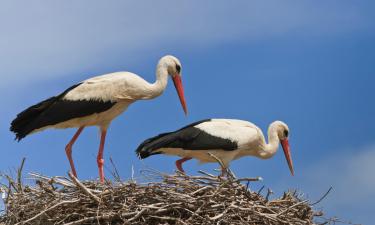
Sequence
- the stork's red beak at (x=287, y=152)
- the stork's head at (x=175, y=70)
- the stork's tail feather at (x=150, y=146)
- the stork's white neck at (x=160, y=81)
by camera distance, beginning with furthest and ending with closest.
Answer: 1. the stork's red beak at (x=287, y=152)
2. the stork's head at (x=175, y=70)
3. the stork's white neck at (x=160, y=81)
4. the stork's tail feather at (x=150, y=146)

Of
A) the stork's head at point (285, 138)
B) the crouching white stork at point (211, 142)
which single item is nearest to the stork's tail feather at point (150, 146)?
the crouching white stork at point (211, 142)

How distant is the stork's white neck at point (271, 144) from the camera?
12219 millimetres

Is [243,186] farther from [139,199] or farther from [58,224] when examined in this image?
[58,224]

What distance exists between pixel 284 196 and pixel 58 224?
252 centimetres

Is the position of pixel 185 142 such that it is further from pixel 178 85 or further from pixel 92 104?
pixel 92 104

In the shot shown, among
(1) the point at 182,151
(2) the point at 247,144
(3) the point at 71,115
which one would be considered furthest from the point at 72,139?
(2) the point at 247,144

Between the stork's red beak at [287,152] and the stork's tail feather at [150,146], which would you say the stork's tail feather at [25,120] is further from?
the stork's red beak at [287,152]

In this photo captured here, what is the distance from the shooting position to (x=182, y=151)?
1148 centimetres

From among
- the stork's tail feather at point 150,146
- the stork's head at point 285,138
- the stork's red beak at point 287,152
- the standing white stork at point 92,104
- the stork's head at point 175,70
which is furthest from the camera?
the stork's red beak at point 287,152

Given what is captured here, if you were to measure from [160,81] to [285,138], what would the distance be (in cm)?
223

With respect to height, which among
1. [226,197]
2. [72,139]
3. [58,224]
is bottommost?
[58,224]

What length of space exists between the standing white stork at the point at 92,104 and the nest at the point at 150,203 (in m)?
2.11

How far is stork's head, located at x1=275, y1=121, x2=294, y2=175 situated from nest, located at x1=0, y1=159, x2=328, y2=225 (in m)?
3.44

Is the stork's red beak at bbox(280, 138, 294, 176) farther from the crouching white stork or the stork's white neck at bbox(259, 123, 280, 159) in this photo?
the crouching white stork
